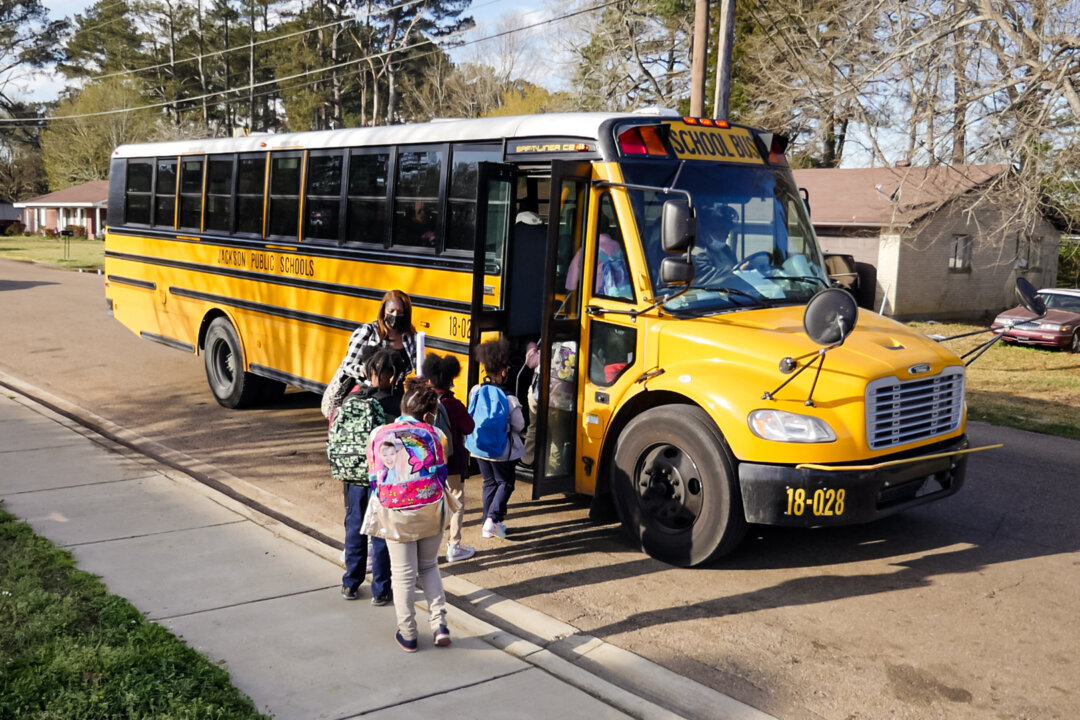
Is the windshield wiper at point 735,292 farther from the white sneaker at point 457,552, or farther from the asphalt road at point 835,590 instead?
the white sneaker at point 457,552

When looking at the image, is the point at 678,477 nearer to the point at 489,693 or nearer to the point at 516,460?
the point at 516,460

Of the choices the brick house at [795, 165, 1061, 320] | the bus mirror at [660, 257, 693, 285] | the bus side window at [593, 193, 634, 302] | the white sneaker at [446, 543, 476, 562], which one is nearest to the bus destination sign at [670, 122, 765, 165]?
the bus side window at [593, 193, 634, 302]

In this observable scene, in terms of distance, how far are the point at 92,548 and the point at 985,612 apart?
17.4 feet

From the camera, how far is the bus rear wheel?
19.3 ft

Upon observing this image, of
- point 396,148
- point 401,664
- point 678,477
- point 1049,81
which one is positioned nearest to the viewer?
point 401,664

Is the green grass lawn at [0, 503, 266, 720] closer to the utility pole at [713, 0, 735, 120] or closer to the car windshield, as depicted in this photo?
the utility pole at [713, 0, 735, 120]

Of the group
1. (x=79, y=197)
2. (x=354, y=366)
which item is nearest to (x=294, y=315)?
(x=354, y=366)

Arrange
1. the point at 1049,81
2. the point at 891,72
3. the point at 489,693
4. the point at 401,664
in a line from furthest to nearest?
the point at 891,72 < the point at 1049,81 < the point at 401,664 < the point at 489,693

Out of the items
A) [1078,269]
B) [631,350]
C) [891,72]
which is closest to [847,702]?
[631,350]

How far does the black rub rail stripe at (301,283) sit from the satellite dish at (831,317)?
283 centimetres

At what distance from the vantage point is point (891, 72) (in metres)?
17.8

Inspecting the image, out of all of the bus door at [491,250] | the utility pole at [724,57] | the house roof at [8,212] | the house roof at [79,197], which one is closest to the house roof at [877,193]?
the utility pole at [724,57]

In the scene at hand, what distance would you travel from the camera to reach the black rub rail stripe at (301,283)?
7.81 m

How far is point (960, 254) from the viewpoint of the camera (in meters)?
30.2
